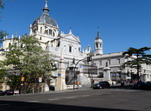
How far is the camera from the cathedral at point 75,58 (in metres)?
39.9

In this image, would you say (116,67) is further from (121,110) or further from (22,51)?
(121,110)

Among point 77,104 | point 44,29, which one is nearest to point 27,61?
point 77,104

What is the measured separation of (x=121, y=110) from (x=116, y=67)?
56.1m

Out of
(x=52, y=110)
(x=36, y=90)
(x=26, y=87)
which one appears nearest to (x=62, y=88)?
(x=36, y=90)

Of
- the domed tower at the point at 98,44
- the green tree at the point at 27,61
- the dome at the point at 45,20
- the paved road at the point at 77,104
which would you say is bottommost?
the paved road at the point at 77,104

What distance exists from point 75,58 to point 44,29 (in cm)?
2158

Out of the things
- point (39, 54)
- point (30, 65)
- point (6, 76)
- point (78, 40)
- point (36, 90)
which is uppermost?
point (78, 40)

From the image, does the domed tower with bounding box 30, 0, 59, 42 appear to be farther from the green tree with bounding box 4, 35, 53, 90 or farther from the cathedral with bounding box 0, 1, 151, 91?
the green tree with bounding box 4, 35, 53, 90

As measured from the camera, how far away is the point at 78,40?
217 ft

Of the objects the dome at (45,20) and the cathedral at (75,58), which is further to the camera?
the dome at (45,20)

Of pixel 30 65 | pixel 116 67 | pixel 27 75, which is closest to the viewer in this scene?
pixel 30 65

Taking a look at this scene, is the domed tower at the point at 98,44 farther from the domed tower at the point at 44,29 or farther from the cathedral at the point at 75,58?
the domed tower at the point at 44,29

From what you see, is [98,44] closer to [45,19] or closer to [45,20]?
[45,19]

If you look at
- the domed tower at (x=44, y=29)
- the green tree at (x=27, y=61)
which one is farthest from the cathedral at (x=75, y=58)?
the green tree at (x=27, y=61)
